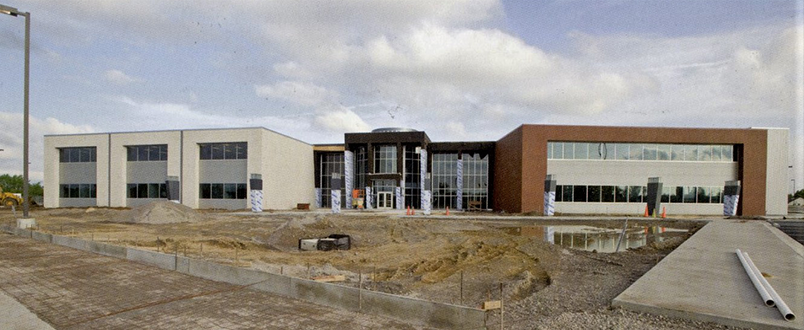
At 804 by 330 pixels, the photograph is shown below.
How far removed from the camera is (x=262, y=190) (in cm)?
4222

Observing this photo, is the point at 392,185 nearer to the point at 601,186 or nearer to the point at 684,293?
the point at 601,186

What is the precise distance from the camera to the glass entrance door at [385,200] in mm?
50281

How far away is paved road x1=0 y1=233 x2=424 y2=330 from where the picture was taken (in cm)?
639

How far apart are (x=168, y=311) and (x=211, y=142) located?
1639 inches

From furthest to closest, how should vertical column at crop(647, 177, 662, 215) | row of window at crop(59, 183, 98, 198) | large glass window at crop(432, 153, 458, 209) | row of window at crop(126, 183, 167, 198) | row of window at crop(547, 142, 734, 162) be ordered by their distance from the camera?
large glass window at crop(432, 153, 458, 209) → row of window at crop(59, 183, 98, 198) → row of window at crop(126, 183, 167, 198) → row of window at crop(547, 142, 734, 162) → vertical column at crop(647, 177, 662, 215)

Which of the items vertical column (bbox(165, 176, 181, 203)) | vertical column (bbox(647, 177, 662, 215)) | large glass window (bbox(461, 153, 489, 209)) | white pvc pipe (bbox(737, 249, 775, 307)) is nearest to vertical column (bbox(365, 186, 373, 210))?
large glass window (bbox(461, 153, 489, 209))

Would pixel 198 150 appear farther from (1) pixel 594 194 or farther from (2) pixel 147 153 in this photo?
(1) pixel 594 194

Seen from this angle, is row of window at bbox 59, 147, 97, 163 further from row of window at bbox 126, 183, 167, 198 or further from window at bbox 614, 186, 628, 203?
window at bbox 614, 186, 628, 203

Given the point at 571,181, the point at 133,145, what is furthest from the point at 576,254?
the point at 133,145

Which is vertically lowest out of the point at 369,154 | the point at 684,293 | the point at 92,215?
the point at 92,215

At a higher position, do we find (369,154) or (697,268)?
→ (369,154)

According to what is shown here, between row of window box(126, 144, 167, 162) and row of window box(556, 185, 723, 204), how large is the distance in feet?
141

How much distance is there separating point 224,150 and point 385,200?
19116 mm

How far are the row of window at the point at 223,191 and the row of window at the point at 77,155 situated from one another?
1612cm
